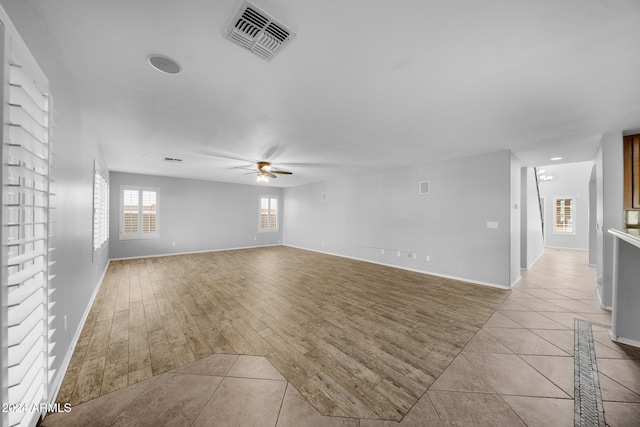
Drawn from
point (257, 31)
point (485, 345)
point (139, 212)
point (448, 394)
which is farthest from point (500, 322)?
point (139, 212)

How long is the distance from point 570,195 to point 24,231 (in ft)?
44.0

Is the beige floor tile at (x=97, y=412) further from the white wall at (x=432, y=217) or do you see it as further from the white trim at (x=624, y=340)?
the white wall at (x=432, y=217)

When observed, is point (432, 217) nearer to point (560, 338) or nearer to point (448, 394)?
point (560, 338)

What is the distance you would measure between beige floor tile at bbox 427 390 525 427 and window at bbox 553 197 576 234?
10775 millimetres

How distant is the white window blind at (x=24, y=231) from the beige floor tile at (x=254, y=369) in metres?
1.15

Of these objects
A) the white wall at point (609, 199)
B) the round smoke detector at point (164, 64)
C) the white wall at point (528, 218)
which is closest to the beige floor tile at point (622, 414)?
the white wall at point (609, 199)

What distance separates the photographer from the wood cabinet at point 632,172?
3217mm

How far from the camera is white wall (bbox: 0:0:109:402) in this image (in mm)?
1379

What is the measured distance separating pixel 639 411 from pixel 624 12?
2.63m

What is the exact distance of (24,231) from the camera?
121 centimetres

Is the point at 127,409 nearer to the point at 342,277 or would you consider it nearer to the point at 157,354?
the point at 157,354

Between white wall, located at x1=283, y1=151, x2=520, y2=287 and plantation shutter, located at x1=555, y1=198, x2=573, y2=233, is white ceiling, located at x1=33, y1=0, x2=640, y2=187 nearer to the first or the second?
white wall, located at x1=283, y1=151, x2=520, y2=287

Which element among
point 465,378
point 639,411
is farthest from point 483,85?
point 639,411

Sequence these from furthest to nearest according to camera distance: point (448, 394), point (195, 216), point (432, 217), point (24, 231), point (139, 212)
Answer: point (195, 216) < point (139, 212) < point (432, 217) < point (448, 394) < point (24, 231)
